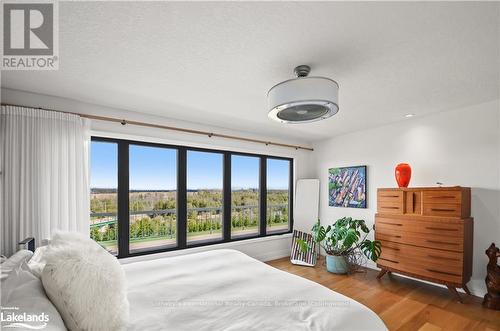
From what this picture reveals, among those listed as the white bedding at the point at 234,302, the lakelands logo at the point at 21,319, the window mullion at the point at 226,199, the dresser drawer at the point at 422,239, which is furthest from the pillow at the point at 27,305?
the dresser drawer at the point at 422,239

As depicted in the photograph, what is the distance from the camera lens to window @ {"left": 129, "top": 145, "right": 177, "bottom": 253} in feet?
11.6

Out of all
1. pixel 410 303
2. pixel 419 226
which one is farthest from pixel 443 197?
pixel 410 303

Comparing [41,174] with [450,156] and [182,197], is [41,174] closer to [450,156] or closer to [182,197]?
[182,197]

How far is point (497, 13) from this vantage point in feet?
4.84

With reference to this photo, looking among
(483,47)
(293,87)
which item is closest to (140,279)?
(293,87)

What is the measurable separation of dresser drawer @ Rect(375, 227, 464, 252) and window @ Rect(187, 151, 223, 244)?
8.29 ft

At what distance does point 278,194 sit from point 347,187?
1.32 metres

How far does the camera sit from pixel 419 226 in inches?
126

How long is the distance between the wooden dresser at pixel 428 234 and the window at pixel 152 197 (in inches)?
122

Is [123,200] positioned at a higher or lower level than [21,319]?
higher

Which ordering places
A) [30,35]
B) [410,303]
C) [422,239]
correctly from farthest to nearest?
[422,239]
[410,303]
[30,35]

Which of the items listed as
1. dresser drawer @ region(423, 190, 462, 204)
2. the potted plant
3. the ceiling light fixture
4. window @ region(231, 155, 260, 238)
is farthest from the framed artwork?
the ceiling light fixture

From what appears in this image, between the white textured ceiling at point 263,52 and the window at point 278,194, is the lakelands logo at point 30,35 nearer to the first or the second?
the white textured ceiling at point 263,52

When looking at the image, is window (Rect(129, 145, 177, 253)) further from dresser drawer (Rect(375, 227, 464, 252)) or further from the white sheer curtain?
dresser drawer (Rect(375, 227, 464, 252))
